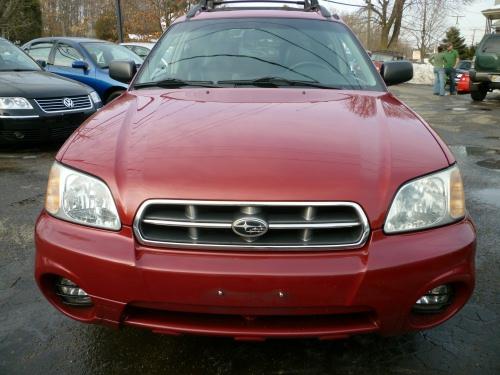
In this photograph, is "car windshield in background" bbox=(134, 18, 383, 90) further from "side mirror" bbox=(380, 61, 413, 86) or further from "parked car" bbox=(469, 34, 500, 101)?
"parked car" bbox=(469, 34, 500, 101)

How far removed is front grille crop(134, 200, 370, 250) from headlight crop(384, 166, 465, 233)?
153 millimetres

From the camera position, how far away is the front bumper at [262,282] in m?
1.72

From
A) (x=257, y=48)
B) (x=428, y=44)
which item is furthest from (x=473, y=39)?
(x=257, y=48)

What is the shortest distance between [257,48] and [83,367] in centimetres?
215

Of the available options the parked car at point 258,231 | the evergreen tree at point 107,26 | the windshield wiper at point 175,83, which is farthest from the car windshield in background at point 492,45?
the evergreen tree at point 107,26

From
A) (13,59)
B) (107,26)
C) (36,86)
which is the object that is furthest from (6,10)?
(36,86)

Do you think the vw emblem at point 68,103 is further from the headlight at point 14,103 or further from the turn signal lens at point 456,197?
the turn signal lens at point 456,197

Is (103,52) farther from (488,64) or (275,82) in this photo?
(488,64)

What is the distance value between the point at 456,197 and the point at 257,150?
83cm

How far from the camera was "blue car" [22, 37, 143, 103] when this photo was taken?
866 cm

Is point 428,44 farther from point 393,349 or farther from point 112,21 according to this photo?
point 393,349

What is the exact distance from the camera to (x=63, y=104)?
21.3ft

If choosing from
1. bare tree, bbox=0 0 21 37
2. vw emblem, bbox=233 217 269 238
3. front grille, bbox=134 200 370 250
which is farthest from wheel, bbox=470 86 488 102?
bare tree, bbox=0 0 21 37

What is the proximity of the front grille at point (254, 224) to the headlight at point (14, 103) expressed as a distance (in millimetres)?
4993
